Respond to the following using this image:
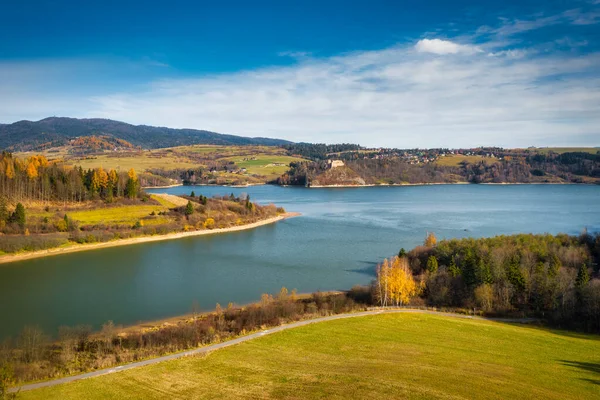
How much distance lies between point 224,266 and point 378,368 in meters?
22.4

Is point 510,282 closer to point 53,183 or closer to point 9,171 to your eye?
point 53,183

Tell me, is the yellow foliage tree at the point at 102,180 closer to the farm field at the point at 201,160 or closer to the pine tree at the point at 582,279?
the pine tree at the point at 582,279

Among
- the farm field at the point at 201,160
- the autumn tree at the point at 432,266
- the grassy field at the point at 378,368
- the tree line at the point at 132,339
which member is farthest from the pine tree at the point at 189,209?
the farm field at the point at 201,160

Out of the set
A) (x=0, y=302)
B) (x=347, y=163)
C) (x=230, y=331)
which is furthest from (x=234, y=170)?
(x=230, y=331)

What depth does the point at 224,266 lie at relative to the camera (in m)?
33.2

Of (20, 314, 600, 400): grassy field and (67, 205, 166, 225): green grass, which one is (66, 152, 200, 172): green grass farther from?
(20, 314, 600, 400): grassy field

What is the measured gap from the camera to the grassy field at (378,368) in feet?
35.2

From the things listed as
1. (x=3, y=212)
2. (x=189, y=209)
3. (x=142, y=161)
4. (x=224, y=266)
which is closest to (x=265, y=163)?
(x=142, y=161)

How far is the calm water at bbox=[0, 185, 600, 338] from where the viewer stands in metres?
24.0

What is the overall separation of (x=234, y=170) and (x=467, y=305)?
109507 mm

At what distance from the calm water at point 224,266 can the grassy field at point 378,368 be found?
966cm

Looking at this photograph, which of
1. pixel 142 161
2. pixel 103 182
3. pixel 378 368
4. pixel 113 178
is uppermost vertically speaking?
pixel 142 161

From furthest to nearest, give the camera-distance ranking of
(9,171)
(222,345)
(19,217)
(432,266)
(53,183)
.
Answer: (53,183) < (9,171) < (19,217) < (432,266) < (222,345)

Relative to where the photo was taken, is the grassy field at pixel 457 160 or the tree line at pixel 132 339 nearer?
the tree line at pixel 132 339
